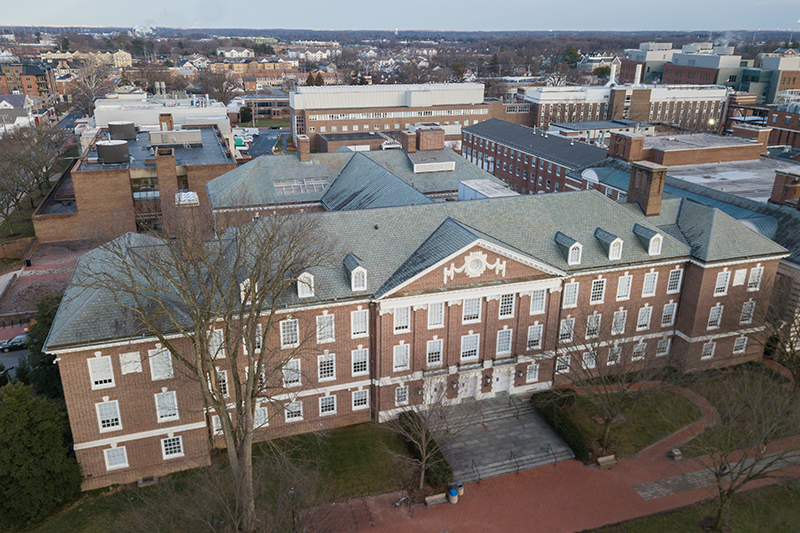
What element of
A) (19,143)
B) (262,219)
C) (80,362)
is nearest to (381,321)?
(262,219)

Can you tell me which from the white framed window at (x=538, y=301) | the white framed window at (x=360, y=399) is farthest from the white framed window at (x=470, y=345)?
the white framed window at (x=360, y=399)

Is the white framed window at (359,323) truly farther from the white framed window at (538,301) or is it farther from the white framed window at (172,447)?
the white framed window at (172,447)

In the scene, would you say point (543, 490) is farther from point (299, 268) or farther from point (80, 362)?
point (80, 362)

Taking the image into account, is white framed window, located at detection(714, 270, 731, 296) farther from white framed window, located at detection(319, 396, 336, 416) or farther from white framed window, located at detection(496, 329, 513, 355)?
white framed window, located at detection(319, 396, 336, 416)

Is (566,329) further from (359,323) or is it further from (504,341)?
(359,323)

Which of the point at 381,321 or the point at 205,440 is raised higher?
the point at 381,321
